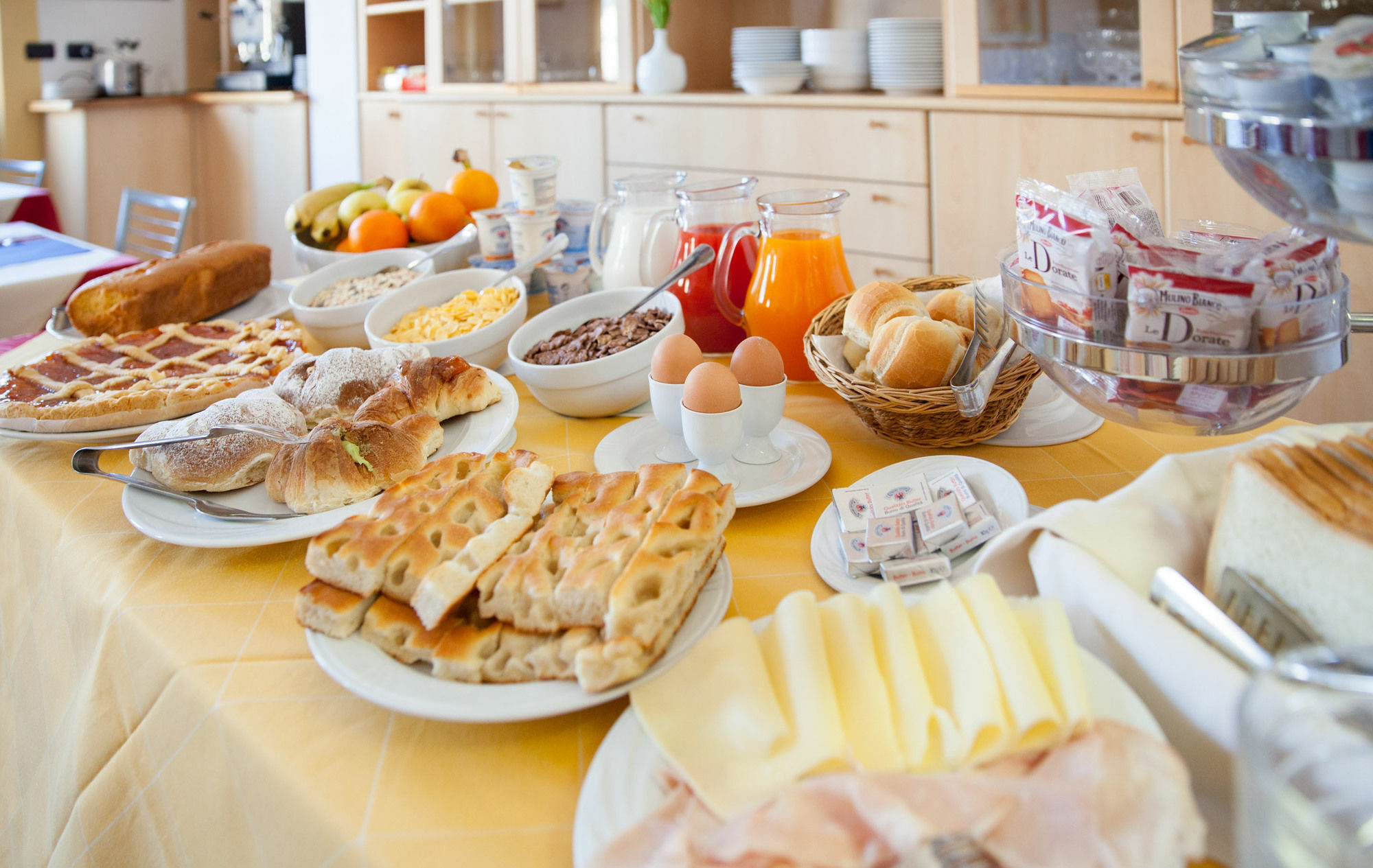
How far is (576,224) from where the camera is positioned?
1538mm

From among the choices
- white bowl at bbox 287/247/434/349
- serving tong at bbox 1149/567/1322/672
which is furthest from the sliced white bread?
white bowl at bbox 287/247/434/349

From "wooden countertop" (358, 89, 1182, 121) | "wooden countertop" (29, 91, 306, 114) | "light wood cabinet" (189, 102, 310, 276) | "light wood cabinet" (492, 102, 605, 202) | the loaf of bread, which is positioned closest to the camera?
the loaf of bread

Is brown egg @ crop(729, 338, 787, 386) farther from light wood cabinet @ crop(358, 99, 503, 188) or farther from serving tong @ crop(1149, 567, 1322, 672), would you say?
light wood cabinet @ crop(358, 99, 503, 188)

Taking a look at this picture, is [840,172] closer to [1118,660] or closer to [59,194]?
[1118,660]

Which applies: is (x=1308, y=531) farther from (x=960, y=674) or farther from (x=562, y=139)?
(x=562, y=139)

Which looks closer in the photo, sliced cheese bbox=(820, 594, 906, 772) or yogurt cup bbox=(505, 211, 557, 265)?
sliced cheese bbox=(820, 594, 906, 772)

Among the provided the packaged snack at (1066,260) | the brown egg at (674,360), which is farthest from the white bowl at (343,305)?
the packaged snack at (1066,260)

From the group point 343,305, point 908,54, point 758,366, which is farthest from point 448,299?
point 908,54

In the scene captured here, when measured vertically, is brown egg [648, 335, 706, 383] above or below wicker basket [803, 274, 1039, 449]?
above

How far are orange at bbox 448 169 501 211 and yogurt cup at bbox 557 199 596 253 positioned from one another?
11.1 inches

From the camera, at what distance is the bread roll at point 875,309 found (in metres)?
0.98

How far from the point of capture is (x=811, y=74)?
302 centimetres

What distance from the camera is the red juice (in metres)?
1.27

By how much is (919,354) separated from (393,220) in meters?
1.14
